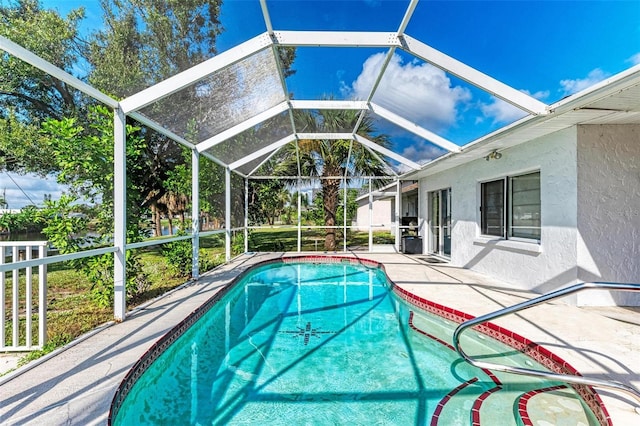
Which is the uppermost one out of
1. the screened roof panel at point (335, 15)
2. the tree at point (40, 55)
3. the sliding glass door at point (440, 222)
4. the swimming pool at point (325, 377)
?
the tree at point (40, 55)

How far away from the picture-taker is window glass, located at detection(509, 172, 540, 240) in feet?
20.1

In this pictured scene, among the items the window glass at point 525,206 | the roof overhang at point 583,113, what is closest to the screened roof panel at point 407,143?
the roof overhang at point 583,113

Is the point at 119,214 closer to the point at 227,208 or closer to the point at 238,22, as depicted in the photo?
the point at 238,22

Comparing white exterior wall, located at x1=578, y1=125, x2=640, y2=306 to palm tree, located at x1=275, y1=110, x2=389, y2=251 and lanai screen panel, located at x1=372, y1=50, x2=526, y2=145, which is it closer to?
lanai screen panel, located at x1=372, y1=50, x2=526, y2=145

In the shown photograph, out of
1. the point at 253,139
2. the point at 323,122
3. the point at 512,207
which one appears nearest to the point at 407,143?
the point at 323,122

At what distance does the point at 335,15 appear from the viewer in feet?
15.0

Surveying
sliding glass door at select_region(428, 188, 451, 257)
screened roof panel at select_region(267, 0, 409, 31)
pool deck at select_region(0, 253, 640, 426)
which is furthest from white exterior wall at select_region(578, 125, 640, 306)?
sliding glass door at select_region(428, 188, 451, 257)

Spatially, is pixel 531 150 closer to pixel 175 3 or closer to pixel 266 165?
pixel 175 3

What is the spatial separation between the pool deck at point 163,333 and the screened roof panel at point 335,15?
4.40 m

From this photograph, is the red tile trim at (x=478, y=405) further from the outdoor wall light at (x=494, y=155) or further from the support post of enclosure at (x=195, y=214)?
the support post of enclosure at (x=195, y=214)

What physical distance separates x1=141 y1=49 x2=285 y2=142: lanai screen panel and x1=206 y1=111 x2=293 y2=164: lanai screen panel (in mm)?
916

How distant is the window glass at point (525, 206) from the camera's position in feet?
20.1

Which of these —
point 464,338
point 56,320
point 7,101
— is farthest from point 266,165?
point 464,338

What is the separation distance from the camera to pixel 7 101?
8766 mm
